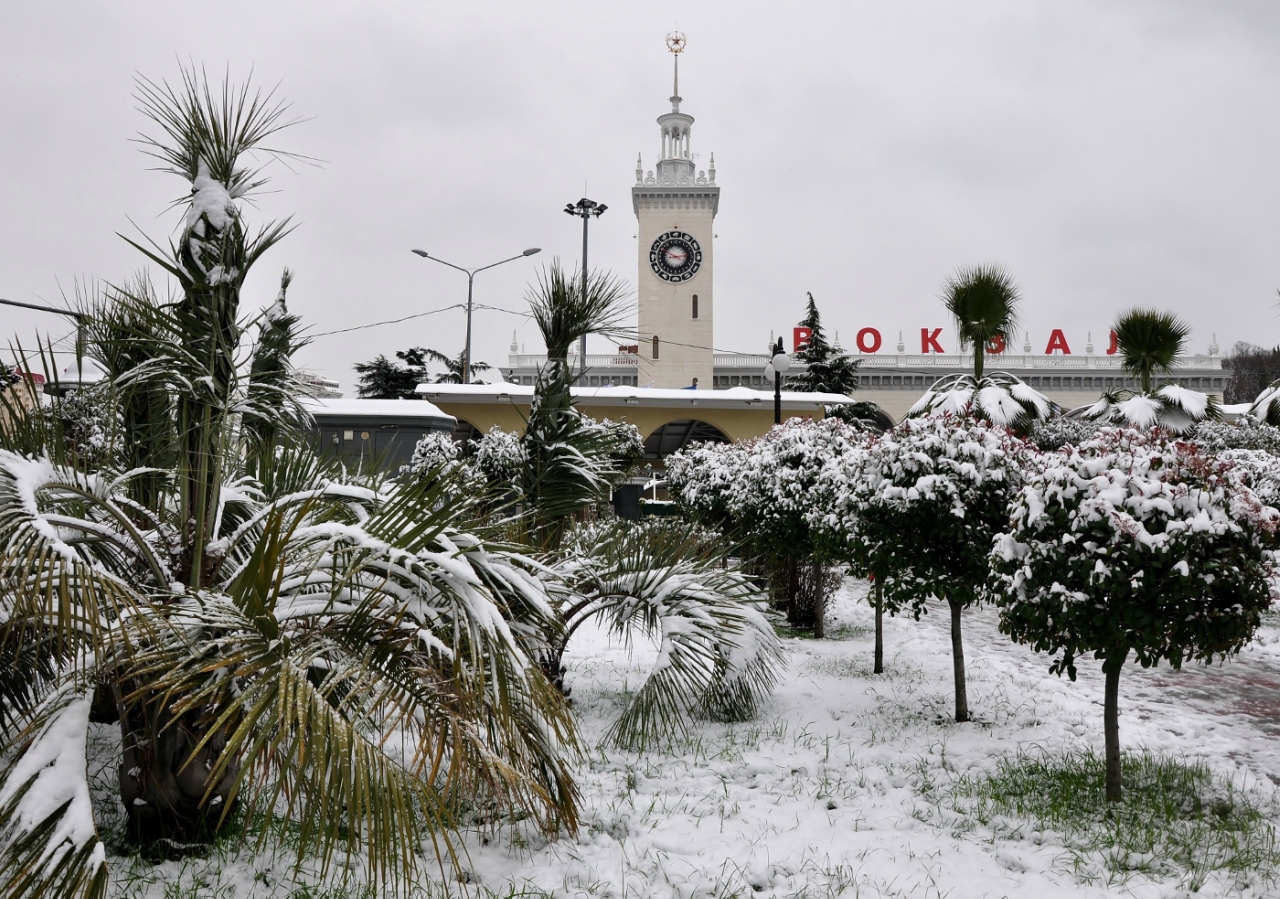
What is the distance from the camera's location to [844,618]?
12828mm

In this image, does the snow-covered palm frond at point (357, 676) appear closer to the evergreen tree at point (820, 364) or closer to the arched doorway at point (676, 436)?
the arched doorway at point (676, 436)

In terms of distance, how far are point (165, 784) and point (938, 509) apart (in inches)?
190

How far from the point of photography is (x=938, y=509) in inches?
244

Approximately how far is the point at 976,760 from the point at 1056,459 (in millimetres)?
1968

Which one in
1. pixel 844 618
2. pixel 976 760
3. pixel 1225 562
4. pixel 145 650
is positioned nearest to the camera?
pixel 145 650

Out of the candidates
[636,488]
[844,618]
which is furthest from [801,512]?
[636,488]

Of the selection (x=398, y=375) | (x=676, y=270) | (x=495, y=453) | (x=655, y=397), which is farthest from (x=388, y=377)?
(x=495, y=453)

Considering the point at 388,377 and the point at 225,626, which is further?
the point at 388,377

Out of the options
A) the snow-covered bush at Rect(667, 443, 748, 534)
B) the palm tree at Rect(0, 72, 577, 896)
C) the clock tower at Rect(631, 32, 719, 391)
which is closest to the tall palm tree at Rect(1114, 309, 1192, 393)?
the snow-covered bush at Rect(667, 443, 748, 534)

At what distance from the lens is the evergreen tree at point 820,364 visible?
4069 centimetres

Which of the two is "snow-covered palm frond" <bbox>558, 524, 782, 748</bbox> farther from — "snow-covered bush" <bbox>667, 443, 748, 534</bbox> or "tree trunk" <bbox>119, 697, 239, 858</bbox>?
"snow-covered bush" <bbox>667, 443, 748, 534</bbox>

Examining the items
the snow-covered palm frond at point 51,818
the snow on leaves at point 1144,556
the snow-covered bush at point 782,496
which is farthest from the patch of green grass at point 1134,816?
the snow-covered bush at point 782,496

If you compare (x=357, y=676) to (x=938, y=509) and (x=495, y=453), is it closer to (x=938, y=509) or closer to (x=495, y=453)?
(x=938, y=509)

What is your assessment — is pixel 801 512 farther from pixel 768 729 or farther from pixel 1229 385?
pixel 1229 385
